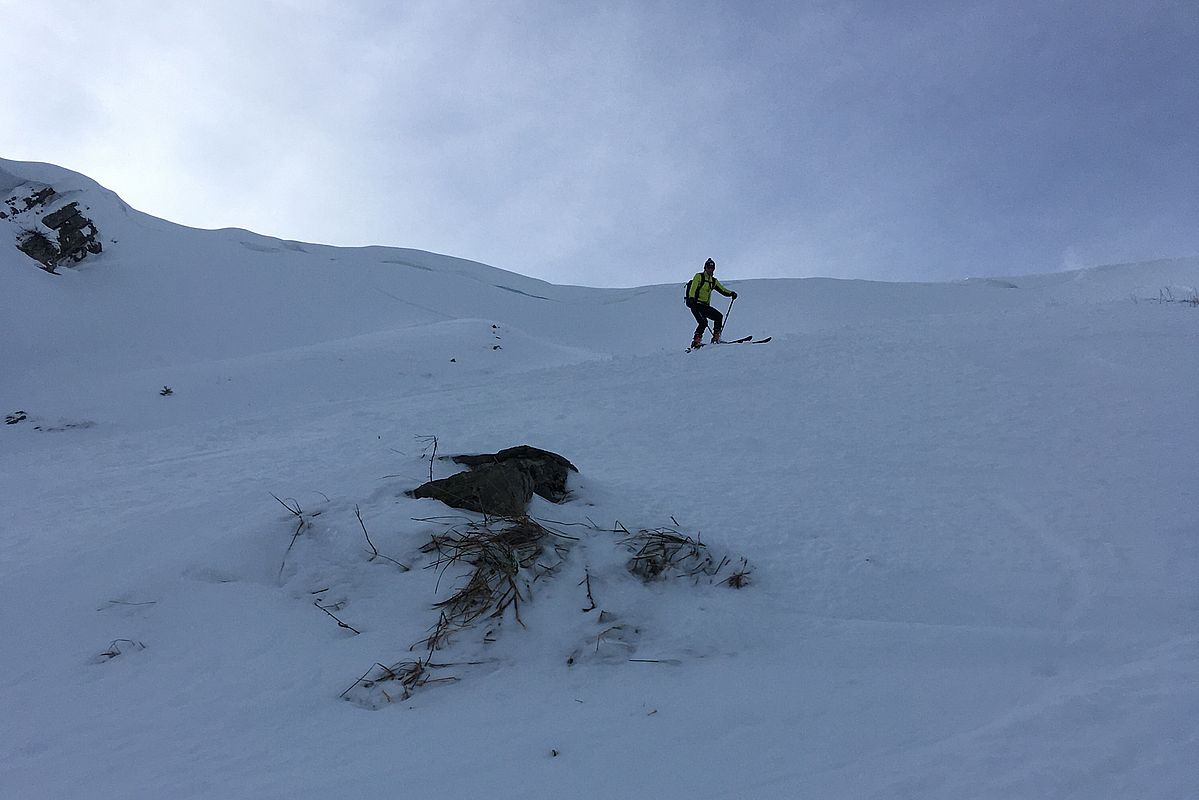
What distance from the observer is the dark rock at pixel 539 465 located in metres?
4.18

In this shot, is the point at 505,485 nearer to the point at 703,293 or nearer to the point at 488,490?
the point at 488,490

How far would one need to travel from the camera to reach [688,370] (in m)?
9.07

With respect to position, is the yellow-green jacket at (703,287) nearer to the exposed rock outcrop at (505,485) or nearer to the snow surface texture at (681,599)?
the snow surface texture at (681,599)

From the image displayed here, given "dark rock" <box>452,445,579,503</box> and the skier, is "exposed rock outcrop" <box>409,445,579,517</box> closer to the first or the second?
"dark rock" <box>452,445,579,503</box>

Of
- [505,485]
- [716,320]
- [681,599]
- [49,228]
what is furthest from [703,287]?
[49,228]

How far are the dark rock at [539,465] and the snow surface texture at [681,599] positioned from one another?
0.13m

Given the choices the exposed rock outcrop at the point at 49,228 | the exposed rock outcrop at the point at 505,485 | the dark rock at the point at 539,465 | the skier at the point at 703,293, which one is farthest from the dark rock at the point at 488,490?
the exposed rock outcrop at the point at 49,228

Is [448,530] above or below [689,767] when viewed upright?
above

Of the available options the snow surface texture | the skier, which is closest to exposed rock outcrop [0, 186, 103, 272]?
the snow surface texture

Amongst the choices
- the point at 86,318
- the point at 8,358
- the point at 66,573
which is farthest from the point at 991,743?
the point at 86,318

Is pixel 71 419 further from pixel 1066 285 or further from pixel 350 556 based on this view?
pixel 1066 285

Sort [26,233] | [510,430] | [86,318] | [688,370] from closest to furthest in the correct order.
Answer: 1. [510,430]
2. [688,370]
3. [86,318]
4. [26,233]

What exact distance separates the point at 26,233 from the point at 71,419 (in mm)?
9372

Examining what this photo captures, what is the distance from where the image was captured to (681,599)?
3.34 metres
